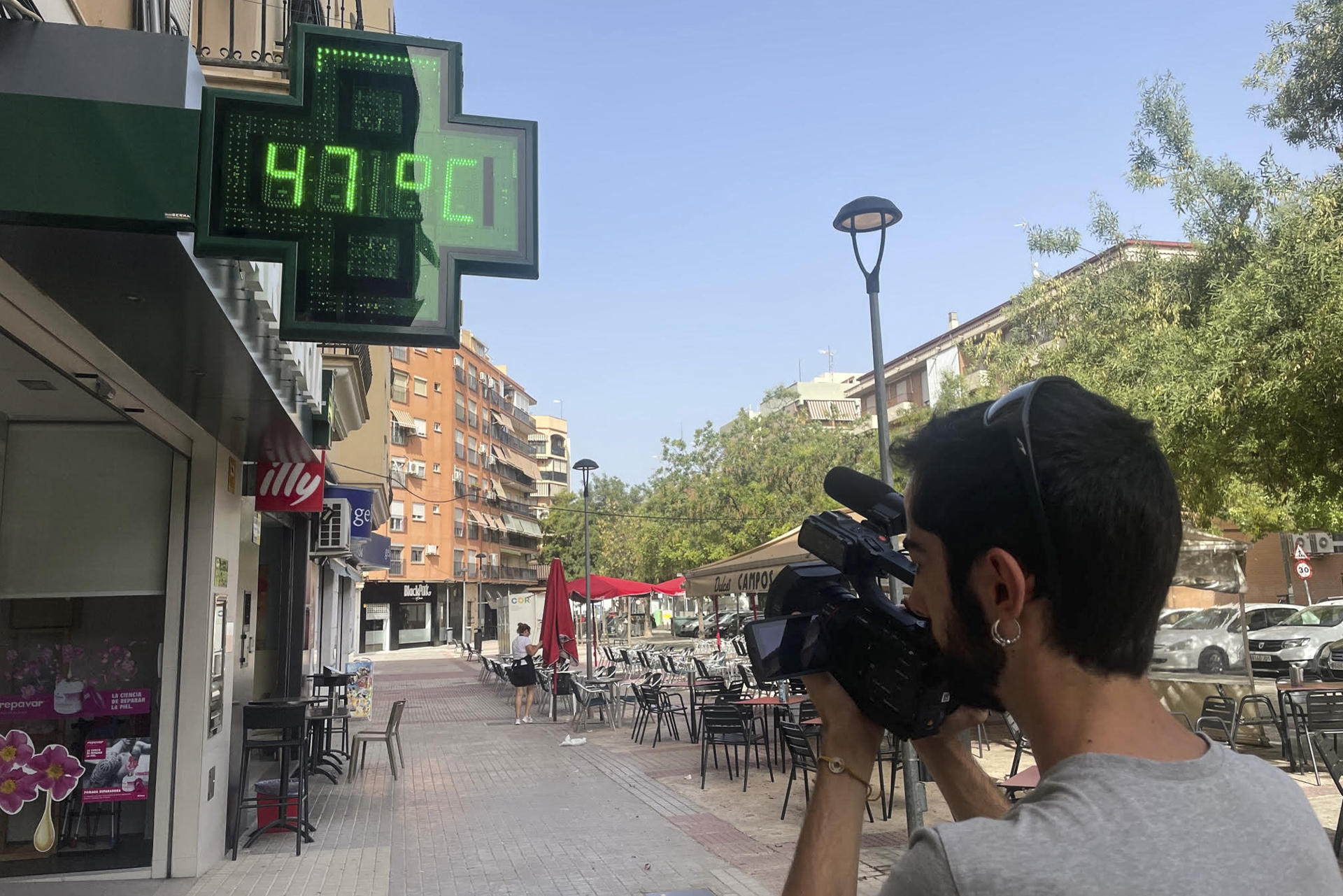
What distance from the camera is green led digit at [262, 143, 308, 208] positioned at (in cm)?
319

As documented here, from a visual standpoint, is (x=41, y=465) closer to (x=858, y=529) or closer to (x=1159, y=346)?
(x=858, y=529)

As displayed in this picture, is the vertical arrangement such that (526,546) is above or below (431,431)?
below

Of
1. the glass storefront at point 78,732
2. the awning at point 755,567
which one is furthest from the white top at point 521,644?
the glass storefront at point 78,732

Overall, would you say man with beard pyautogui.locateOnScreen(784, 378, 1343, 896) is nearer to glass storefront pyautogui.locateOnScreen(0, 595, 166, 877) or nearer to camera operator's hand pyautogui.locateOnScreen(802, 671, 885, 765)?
camera operator's hand pyautogui.locateOnScreen(802, 671, 885, 765)

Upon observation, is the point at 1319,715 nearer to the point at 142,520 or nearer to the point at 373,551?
the point at 142,520

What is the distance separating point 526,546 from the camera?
76188 mm

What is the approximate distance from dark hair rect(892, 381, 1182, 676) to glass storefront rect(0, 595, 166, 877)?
23.6 feet

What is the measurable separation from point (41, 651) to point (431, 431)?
4998 cm

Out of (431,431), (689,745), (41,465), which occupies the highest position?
(431,431)

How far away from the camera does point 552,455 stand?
92.4 meters

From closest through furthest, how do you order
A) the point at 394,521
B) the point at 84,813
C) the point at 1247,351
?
the point at 84,813 < the point at 1247,351 < the point at 394,521

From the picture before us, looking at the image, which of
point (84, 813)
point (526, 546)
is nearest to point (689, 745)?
point (84, 813)

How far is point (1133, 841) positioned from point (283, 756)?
8010mm

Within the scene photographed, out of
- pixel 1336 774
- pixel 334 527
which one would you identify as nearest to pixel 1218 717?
pixel 1336 774
